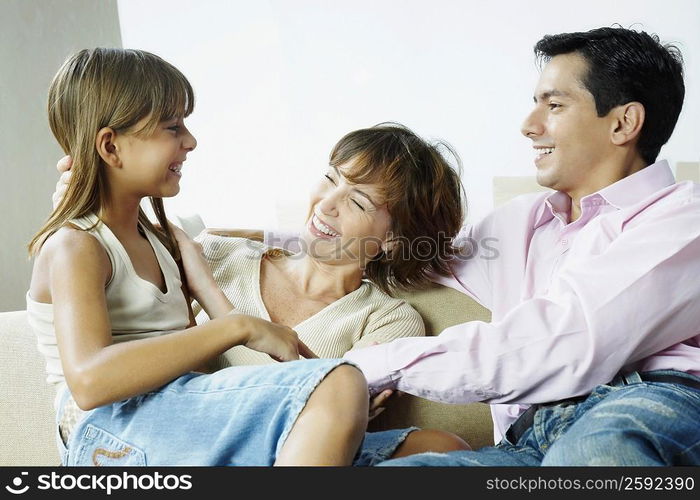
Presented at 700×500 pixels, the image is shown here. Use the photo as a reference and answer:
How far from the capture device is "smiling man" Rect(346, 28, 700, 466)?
1.11 metres

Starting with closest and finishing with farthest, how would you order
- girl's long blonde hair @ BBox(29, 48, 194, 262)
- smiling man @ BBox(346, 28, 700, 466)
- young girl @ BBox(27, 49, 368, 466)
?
young girl @ BBox(27, 49, 368, 466) → smiling man @ BBox(346, 28, 700, 466) → girl's long blonde hair @ BBox(29, 48, 194, 262)

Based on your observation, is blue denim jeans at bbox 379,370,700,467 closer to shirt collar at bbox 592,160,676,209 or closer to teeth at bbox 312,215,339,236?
shirt collar at bbox 592,160,676,209

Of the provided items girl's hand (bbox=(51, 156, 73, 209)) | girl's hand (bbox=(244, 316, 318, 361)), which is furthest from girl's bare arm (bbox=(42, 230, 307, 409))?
girl's hand (bbox=(51, 156, 73, 209))

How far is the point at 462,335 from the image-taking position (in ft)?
4.12

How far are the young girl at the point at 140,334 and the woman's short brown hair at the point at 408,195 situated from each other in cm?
45

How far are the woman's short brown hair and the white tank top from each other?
596 millimetres

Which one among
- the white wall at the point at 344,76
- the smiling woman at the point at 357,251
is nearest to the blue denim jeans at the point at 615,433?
the smiling woman at the point at 357,251

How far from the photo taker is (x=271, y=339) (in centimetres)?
106

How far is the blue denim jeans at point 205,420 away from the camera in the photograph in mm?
995

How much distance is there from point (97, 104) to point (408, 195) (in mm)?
691

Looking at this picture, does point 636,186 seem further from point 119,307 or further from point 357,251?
point 119,307
